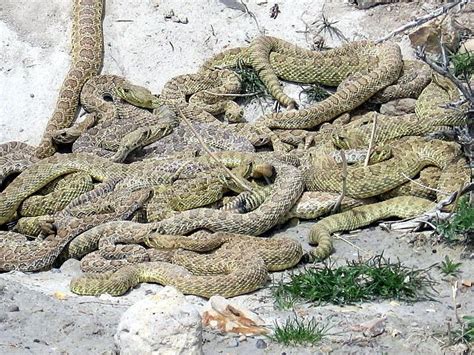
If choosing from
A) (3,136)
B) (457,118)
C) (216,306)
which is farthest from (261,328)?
(3,136)

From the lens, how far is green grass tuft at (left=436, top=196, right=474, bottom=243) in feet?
33.0

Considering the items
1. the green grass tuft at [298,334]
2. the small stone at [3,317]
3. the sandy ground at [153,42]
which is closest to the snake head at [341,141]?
the sandy ground at [153,42]

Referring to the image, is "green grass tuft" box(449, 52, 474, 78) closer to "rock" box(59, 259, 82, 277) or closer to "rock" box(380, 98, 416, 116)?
"rock" box(380, 98, 416, 116)

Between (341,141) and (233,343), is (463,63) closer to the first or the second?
(341,141)

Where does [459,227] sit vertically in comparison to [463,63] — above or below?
below

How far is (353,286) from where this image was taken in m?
9.26

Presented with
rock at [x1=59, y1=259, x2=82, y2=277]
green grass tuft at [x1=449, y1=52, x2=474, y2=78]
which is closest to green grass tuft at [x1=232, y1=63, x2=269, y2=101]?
green grass tuft at [x1=449, y1=52, x2=474, y2=78]

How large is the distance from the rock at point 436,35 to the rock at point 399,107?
2.76ft

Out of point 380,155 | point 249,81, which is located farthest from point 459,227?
point 249,81

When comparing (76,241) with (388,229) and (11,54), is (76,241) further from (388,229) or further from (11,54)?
(11,54)

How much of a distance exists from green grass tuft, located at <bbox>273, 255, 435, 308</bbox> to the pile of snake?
449 millimetres

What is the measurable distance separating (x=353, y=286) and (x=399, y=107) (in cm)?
426

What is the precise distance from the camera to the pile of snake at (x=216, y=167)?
1027 centimetres

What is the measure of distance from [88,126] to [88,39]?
1557mm
